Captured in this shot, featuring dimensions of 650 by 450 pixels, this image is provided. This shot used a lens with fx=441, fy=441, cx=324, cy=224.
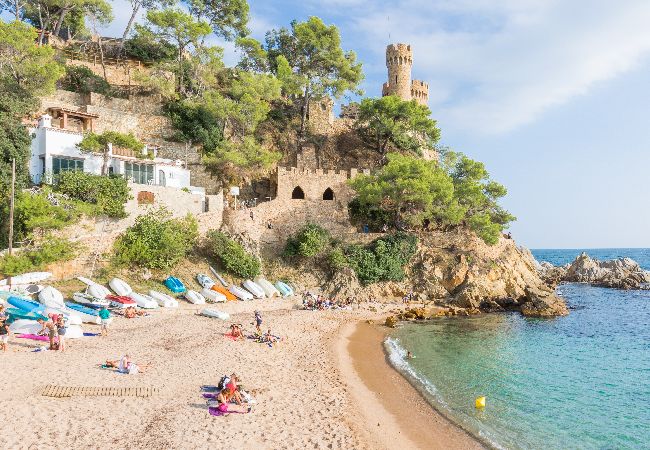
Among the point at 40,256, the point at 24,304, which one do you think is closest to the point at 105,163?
the point at 40,256

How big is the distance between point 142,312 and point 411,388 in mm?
13639

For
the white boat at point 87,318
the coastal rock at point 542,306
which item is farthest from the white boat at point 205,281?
the coastal rock at point 542,306

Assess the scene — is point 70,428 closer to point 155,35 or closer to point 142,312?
point 142,312

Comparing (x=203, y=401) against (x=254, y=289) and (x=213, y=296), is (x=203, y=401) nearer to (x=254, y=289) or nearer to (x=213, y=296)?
(x=213, y=296)

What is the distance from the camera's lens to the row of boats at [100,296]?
17.3 m

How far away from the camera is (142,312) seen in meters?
21.9

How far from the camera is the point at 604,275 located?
194 ft

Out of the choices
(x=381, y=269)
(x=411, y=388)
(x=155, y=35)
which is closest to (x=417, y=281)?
(x=381, y=269)

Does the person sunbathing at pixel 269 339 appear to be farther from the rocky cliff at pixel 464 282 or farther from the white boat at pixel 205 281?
the rocky cliff at pixel 464 282

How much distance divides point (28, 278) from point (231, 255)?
1152cm

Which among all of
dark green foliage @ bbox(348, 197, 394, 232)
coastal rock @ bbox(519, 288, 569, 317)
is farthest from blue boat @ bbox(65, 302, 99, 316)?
coastal rock @ bbox(519, 288, 569, 317)

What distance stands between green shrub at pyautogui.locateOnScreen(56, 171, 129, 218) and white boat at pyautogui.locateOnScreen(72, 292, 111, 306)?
260 inches

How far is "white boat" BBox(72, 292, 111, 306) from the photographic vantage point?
20.3 m

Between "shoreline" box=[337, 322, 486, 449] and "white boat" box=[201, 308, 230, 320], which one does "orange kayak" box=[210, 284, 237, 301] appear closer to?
"white boat" box=[201, 308, 230, 320]
